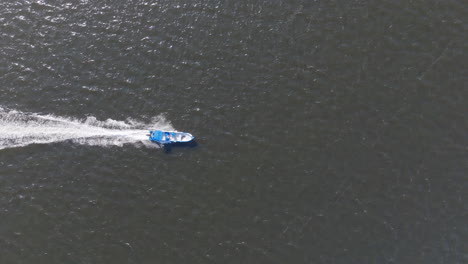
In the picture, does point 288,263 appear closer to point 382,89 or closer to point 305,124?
point 305,124

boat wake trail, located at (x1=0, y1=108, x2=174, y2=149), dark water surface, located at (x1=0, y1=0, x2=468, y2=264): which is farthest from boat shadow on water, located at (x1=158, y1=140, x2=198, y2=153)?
boat wake trail, located at (x1=0, y1=108, x2=174, y2=149)

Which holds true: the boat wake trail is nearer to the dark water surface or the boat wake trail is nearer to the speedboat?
the dark water surface

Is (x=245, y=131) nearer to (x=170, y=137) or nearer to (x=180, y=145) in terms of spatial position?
(x=180, y=145)

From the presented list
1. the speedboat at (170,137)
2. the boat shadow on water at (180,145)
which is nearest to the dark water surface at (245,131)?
the boat shadow on water at (180,145)

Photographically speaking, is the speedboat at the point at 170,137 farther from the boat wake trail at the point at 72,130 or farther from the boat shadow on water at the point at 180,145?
the boat wake trail at the point at 72,130

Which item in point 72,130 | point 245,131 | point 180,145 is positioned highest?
point 245,131

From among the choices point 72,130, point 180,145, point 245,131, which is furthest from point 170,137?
point 72,130

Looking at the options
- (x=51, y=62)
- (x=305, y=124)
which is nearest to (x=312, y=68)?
(x=305, y=124)
